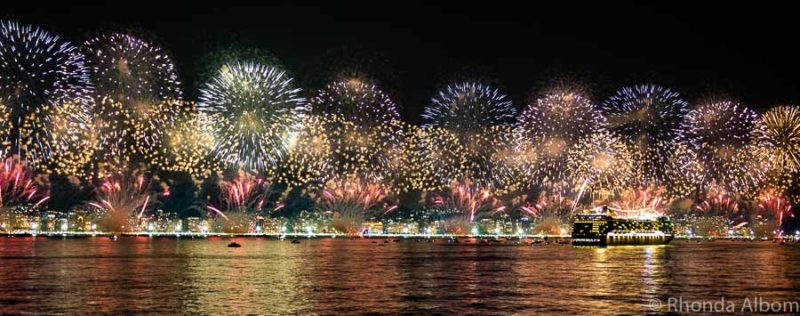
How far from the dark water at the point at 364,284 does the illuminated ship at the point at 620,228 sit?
48.6m

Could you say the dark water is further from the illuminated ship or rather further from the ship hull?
the illuminated ship

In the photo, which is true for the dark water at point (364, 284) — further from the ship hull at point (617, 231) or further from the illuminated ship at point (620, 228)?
the illuminated ship at point (620, 228)

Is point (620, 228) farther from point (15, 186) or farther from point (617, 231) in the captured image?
point (15, 186)

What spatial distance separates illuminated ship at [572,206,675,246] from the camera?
448 ft

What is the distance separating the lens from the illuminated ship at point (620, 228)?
137 meters

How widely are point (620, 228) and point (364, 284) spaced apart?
3461 inches

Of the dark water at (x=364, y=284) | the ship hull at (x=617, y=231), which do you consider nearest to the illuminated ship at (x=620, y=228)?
the ship hull at (x=617, y=231)

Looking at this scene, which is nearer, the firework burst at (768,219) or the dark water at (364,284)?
the dark water at (364,284)

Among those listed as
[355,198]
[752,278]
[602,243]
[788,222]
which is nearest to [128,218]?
[355,198]

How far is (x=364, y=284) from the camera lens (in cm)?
5862

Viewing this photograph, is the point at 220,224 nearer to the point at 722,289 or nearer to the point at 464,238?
the point at 464,238

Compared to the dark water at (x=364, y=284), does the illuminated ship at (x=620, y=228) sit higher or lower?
higher

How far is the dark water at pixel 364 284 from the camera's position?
46.2 m

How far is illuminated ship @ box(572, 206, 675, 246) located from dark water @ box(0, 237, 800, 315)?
4865 centimetres
